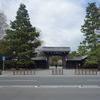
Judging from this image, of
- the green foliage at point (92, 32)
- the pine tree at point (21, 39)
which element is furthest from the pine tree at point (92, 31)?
the pine tree at point (21, 39)

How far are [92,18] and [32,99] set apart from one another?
25.6m

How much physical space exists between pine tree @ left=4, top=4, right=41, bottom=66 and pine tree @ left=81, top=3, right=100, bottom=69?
10.9 m

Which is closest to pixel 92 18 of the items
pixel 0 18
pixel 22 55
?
pixel 22 55

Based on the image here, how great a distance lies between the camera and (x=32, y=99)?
19.6 ft

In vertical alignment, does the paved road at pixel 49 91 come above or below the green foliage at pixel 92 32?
below

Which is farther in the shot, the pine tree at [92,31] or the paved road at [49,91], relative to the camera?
the pine tree at [92,31]

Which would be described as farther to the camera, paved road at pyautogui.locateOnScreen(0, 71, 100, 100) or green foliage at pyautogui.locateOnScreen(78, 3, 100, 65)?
green foliage at pyautogui.locateOnScreen(78, 3, 100, 65)

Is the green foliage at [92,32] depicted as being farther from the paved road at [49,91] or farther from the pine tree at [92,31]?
the paved road at [49,91]

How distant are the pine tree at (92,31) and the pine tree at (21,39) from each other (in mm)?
10940

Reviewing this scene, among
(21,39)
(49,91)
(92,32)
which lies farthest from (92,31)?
(49,91)

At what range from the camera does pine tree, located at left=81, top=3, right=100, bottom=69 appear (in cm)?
2669

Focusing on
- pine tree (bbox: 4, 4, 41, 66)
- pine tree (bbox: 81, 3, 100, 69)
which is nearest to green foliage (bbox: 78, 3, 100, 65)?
pine tree (bbox: 81, 3, 100, 69)

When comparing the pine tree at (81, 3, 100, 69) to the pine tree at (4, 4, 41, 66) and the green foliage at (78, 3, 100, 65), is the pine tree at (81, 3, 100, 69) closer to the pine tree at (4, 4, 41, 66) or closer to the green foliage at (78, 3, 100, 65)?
the green foliage at (78, 3, 100, 65)

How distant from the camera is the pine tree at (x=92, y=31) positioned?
87.6 ft
